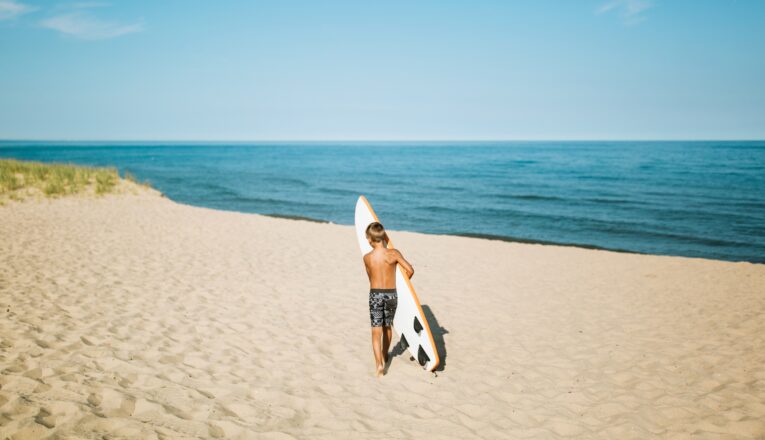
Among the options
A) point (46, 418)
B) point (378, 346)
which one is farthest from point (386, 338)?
point (46, 418)

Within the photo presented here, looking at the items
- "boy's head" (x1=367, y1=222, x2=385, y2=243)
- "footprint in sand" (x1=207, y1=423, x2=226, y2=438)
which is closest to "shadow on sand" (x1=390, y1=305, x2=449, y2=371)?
"boy's head" (x1=367, y1=222, x2=385, y2=243)

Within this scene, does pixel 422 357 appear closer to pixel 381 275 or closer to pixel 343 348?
pixel 343 348

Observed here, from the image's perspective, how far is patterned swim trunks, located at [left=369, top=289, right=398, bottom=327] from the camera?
15.6 ft

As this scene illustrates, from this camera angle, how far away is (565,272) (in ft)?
34.7

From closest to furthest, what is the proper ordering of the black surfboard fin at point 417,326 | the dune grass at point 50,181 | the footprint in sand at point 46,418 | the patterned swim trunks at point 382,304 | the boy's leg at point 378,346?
the footprint in sand at point 46,418, the patterned swim trunks at point 382,304, the boy's leg at point 378,346, the black surfboard fin at point 417,326, the dune grass at point 50,181

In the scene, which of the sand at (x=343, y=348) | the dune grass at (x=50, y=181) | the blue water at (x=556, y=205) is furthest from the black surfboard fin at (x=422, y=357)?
the dune grass at (x=50, y=181)

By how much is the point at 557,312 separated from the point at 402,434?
4901 mm

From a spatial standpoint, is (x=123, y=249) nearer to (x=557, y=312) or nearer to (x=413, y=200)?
(x=557, y=312)

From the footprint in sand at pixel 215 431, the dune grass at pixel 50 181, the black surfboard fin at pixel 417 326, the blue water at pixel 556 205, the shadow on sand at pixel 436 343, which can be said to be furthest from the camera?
the dune grass at pixel 50 181

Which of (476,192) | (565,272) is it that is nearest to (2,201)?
(565,272)

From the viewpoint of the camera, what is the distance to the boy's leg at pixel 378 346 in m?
4.91

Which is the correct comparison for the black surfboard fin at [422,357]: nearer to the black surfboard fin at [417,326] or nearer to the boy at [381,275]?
the black surfboard fin at [417,326]

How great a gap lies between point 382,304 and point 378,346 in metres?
0.57

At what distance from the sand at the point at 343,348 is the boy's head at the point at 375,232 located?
1.74 meters
